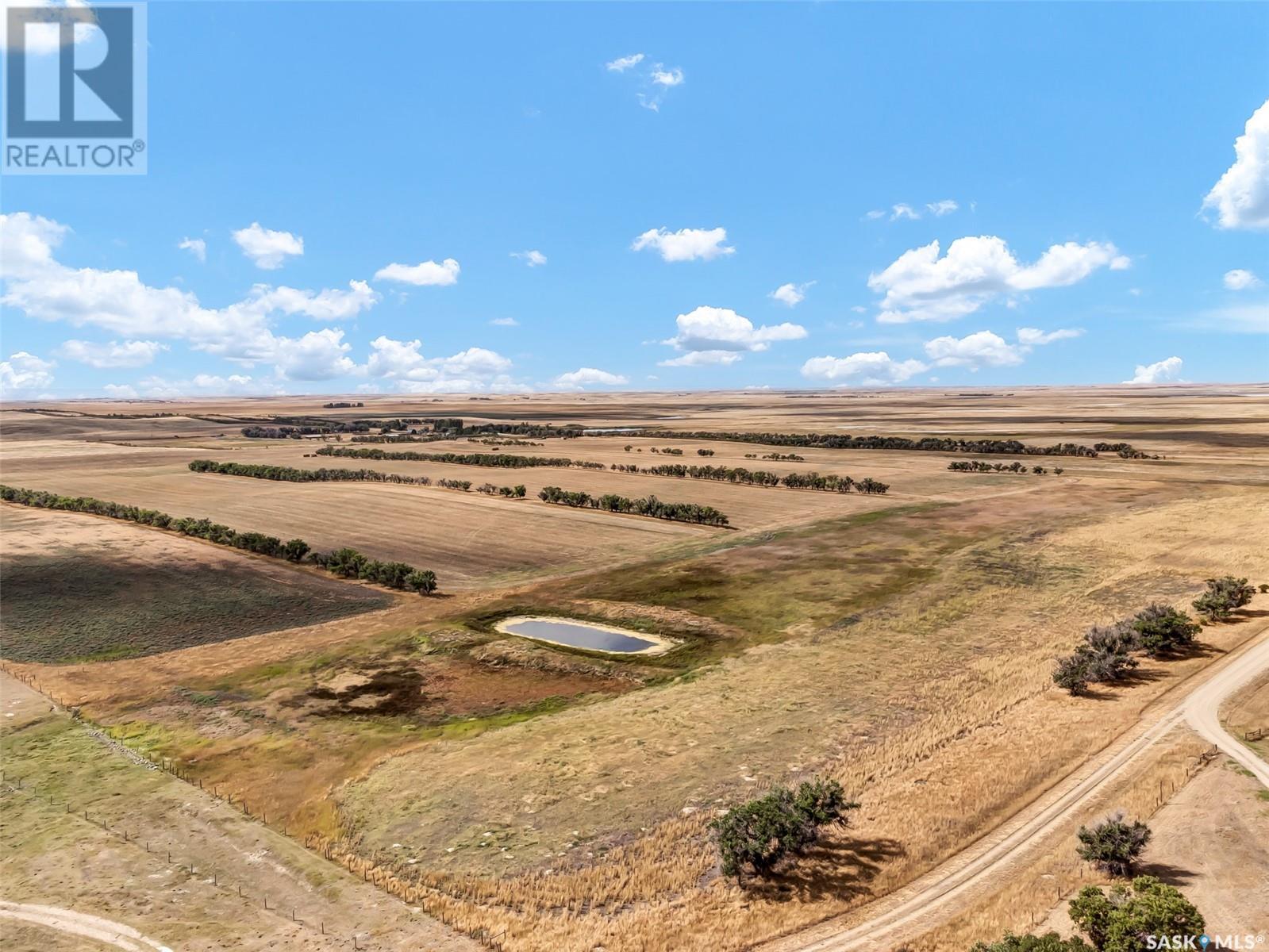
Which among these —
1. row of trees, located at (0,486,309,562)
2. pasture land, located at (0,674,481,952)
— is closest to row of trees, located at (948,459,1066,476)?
row of trees, located at (0,486,309,562)

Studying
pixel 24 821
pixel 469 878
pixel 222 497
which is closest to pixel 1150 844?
pixel 469 878

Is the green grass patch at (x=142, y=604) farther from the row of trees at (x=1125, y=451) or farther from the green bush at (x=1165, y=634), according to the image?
→ the row of trees at (x=1125, y=451)

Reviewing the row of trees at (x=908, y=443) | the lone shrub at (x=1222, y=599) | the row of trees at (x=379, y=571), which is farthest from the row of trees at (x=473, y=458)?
the lone shrub at (x=1222, y=599)

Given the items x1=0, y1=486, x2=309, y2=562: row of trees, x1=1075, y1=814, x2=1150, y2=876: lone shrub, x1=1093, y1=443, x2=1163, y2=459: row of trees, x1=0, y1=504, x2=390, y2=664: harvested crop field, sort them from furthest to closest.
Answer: x1=1093, y1=443, x2=1163, y2=459: row of trees, x1=0, y1=486, x2=309, y2=562: row of trees, x1=0, y1=504, x2=390, y2=664: harvested crop field, x1=1075, y1=814, x2=1150, y2=876: lone shrub

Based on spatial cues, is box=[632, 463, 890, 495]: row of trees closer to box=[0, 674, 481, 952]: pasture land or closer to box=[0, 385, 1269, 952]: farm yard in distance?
box=[0, 385, 1269, 952]: farm yard in distance

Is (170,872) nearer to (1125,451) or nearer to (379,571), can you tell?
(379,571)

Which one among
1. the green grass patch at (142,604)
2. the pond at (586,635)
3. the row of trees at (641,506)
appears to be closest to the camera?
the pond at (586,635)
